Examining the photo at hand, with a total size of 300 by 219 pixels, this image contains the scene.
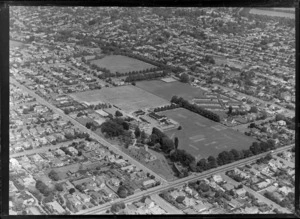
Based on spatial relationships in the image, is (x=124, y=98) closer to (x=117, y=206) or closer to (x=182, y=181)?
(x=182, y=181)

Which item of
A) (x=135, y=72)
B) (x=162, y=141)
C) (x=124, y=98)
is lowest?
(x=162, y=141)

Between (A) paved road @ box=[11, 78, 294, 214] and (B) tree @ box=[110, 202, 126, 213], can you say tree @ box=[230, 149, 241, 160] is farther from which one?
(B) tree @ box=[110, 202, 126, 213]

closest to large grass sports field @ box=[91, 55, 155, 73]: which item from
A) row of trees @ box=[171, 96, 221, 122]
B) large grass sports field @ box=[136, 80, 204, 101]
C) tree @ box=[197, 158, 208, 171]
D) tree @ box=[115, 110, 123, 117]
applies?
large grass sports field @ box=[136, 80, 204, 101]

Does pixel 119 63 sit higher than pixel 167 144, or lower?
higher

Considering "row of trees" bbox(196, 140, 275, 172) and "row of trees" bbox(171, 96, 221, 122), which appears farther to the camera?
"row of trees" bbox(171, 96, 221, 122)

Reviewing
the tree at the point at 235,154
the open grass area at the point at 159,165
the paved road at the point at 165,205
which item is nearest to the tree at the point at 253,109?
the tree at the point at 235,154

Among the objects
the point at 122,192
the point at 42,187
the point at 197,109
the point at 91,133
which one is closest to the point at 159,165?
the point at 122,192

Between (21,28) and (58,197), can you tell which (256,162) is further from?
(21,28)
